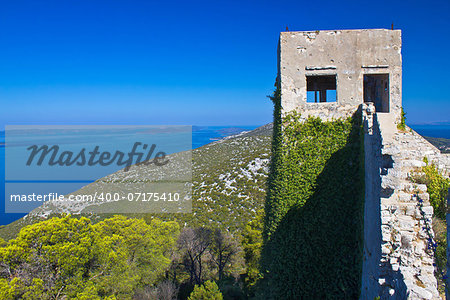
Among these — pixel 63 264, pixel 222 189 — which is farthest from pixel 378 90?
pixel 222 189

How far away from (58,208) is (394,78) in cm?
4250

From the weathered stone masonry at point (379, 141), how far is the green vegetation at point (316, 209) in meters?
0.52

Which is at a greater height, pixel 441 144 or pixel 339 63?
pixel 339 63

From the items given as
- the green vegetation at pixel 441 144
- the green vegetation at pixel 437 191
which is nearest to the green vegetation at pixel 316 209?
the green vegetation at pixel 437 191

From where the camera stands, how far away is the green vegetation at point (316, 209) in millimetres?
6594

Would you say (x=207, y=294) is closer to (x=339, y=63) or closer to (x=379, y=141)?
(x=379, y=141)

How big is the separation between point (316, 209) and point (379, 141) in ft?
7.90

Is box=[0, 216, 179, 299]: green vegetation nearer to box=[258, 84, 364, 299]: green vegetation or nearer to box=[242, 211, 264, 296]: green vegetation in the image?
box=[242, 211, 264, 296]: green vegetation

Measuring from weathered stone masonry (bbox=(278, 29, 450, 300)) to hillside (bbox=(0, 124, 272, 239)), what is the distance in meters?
18.1

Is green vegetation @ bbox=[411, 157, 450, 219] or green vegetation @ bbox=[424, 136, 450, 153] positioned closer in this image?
green vegetation @ bbox=[411, 157, 450, 219]

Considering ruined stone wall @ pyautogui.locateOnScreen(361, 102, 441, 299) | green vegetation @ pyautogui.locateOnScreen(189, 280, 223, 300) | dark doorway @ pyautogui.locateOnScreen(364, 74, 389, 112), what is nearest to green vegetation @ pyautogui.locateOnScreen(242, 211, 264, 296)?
green vegetation @ pyautogui.locateOnScreen(189, 280, 223, 300)

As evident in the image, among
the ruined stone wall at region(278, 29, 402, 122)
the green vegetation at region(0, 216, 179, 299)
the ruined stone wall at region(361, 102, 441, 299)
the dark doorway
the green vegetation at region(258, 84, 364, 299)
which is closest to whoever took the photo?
the ruined stone wall at region(361, 102, 441, 299)

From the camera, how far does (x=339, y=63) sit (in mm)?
7254

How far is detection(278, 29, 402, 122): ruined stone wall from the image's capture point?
7133 millimetres
